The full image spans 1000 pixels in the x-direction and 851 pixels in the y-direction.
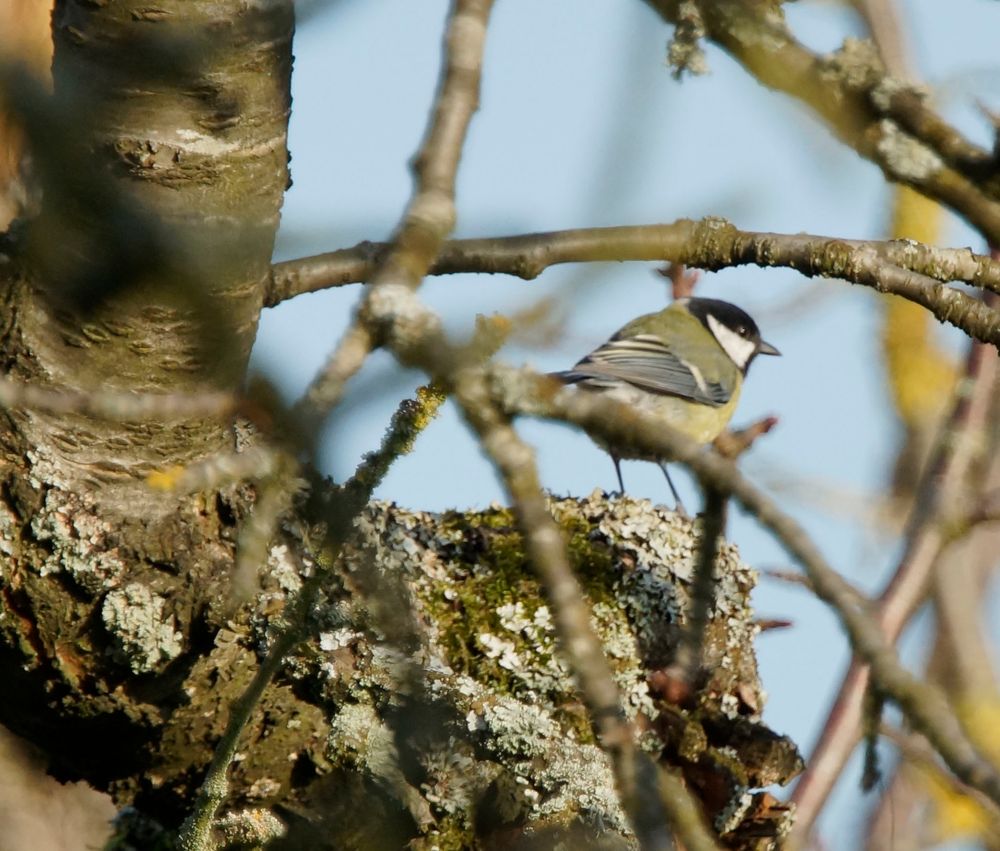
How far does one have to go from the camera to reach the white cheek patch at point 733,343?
18.6ft

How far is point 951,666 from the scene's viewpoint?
5633 mm

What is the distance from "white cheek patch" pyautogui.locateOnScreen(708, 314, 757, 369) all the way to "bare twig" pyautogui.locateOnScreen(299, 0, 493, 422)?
4.38 meters

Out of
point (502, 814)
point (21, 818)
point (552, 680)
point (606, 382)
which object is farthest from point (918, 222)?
point (21, 818)

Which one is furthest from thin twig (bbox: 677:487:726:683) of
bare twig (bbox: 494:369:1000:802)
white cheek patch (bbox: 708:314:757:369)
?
white cheek patch (bbox: 708:314:757:369)

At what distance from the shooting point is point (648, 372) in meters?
5.07

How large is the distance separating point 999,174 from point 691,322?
393cm

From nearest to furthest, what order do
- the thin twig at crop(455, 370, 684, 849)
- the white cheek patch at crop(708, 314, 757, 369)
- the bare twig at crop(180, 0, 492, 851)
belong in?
the thin twig at crop(455, 370, 684, 849) → the bare twig at crop(180, 0, 492, 851) → the white cheek patch at crop(708, 314, 757, 369)

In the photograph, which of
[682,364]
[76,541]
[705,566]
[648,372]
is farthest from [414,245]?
[682,364]

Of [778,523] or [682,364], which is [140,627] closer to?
[778,523]

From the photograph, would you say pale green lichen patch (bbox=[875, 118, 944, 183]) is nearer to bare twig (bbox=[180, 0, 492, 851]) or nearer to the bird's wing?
bare twig (bbox=[180, 0, 492, 851])

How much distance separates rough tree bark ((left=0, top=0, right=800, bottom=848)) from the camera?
148cm

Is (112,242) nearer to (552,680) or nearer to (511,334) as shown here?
(511,334)

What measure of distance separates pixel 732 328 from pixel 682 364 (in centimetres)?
61

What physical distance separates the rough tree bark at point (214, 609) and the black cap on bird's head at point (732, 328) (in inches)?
146
